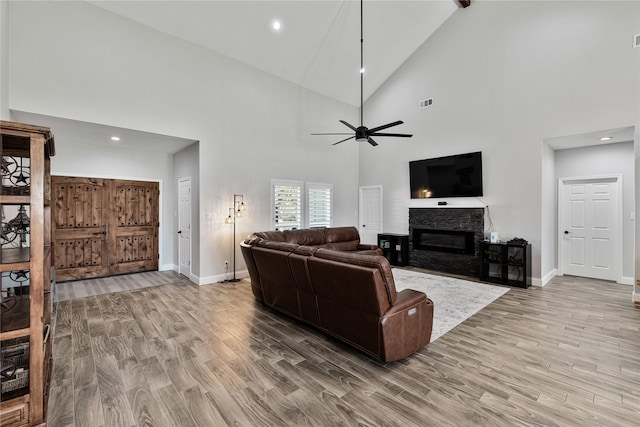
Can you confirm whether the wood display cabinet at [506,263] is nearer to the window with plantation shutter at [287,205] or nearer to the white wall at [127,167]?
the window with plantation shutter at [287,205]

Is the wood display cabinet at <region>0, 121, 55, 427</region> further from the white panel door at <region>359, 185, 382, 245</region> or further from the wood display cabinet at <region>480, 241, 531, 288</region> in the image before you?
the white panel door at <region>359, 185, 382, 245</region>

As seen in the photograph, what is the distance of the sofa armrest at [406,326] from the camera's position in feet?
8.53

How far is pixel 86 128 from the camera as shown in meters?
4.77

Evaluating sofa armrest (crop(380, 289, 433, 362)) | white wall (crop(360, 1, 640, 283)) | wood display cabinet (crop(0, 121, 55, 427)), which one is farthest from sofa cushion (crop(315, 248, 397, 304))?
white wall (crop(360, 1, 640, 283))

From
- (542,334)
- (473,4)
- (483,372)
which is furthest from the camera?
(473,4)

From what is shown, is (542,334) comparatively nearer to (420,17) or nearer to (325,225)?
(325,225)

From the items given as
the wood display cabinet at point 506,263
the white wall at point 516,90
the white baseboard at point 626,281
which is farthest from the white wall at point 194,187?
the white baseboard at point 626,281

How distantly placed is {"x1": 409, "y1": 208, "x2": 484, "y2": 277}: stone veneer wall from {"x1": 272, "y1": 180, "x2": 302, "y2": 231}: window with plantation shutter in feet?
9.48

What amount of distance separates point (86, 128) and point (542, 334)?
720 cm

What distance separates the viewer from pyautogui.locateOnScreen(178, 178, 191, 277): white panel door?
6.20 meters

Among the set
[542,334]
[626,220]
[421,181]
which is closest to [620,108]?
[626,220]

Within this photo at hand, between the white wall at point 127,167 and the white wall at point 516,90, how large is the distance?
581cm

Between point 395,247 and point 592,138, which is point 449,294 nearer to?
point 395,247

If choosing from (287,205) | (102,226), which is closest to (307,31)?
(287,205)
